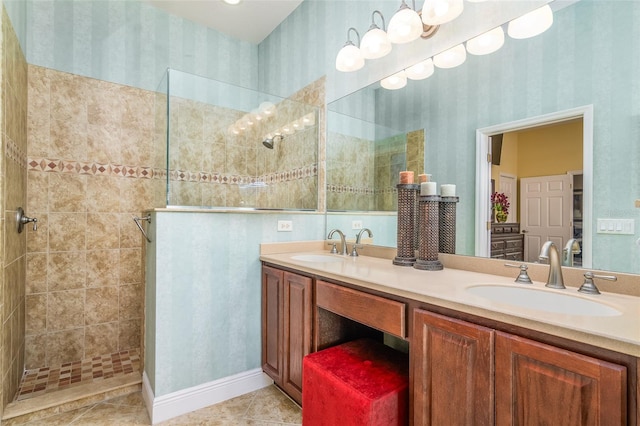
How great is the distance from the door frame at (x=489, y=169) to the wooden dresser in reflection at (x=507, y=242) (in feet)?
0.09

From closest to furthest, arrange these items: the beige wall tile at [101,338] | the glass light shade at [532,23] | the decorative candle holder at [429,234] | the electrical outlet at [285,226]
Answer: the glass light shade at [532,23] < the decorative candle holder at [429,234] < the electrical outlet at [285,226] < the beige wall tile at [101,338]

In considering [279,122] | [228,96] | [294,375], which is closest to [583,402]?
[294,375]

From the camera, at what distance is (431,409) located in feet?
3.47

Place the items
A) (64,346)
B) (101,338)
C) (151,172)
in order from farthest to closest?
(151,172)
(101,338)
(64,346)

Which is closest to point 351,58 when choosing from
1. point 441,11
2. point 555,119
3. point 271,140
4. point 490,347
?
point 441,11

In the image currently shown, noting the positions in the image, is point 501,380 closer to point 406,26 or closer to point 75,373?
point 406,26

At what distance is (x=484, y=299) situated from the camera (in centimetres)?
101

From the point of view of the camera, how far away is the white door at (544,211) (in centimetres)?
125

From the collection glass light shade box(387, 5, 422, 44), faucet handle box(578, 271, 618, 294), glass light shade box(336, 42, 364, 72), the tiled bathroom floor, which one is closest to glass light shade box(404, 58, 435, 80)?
glass light shade box(387, 5, 422, 44)

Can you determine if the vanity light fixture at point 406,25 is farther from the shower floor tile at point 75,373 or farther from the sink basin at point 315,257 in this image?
the shower floor tile at point 75,373

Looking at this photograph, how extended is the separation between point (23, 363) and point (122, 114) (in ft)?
6.57

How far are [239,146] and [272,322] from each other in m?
1.82

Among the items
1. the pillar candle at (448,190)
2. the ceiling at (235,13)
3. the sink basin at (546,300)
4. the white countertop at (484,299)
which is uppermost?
the ceiling at (235,13)

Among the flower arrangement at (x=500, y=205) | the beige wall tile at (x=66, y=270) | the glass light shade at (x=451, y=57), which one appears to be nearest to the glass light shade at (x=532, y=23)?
the glass light shade at (x=451, y=57)
